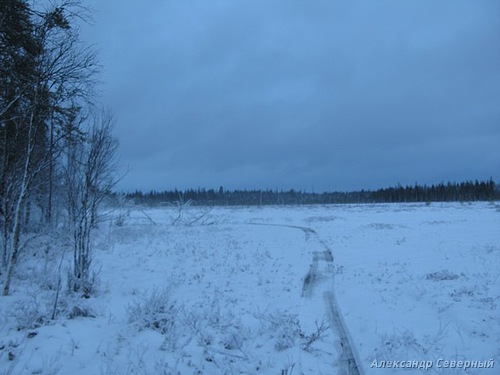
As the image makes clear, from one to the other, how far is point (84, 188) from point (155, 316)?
367 cm

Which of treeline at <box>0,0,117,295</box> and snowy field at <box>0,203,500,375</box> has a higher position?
treeline at <box>0,0,117,295</box>

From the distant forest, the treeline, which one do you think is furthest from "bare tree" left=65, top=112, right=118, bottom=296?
the distant forest

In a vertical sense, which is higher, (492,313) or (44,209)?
(44,209)

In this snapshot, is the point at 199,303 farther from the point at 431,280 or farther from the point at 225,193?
the point at 225,193

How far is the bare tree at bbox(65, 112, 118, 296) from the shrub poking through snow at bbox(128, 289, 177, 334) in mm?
1931

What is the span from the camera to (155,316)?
628 cm

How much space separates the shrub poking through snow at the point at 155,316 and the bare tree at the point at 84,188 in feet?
6.34

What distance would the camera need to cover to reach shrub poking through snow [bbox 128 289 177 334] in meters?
6.01

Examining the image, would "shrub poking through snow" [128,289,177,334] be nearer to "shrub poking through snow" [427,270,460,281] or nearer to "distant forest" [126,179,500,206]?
"shrub poking through snow" [427,270,460,281]

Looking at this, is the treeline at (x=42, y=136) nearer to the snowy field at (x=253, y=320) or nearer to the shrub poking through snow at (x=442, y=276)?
the snowy field at (x=253, y=320)

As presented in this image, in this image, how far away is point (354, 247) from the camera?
1727 centimetres

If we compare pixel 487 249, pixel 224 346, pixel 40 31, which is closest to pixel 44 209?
pixel 40 31

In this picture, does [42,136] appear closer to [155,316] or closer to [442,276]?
[155,316]

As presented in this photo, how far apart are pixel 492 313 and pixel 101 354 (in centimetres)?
807
